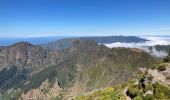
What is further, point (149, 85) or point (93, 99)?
point (93, 99)

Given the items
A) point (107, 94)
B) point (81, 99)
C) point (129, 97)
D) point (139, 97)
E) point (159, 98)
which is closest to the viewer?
→ point (159, 98)

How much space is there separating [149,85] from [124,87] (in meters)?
8.73

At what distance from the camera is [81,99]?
4928 centimetres

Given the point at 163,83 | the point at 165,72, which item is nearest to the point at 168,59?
the point at 165,72

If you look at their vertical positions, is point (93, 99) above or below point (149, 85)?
below

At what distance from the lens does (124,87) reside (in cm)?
4434

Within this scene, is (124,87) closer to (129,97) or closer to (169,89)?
(129,97)

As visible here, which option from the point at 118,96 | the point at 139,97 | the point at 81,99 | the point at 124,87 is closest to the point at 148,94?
the point at 139,97

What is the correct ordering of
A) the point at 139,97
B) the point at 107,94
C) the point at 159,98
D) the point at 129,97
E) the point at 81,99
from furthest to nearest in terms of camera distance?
1. the point at 81,99
2. the point at 107,94
3. the point at 129,97
4. the point at 139,97
5. the point at 159,98

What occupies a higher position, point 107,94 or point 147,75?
point 147,75

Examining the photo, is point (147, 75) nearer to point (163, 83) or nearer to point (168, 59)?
point (163, 83)

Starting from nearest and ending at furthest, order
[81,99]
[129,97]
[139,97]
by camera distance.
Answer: [139,97] < [129,97] < [81,99]

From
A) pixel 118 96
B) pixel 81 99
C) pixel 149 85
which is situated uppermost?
pixel 149 85

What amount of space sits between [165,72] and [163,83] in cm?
396
